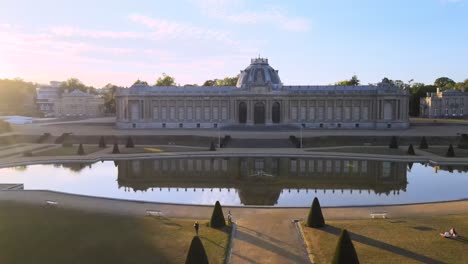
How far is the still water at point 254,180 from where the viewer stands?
27.3 m

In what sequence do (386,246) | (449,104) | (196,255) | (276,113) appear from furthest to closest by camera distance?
(449,104)
(276,113)
(386,246)
(196,255)

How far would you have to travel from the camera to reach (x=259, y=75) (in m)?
89.4

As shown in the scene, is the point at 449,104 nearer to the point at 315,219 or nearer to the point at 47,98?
the point at 315,219

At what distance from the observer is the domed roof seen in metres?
86.7

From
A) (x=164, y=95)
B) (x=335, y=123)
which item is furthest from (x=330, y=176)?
(x=164, y=95)

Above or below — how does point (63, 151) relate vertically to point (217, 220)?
above

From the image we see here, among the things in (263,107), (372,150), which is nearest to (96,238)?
(372,150)

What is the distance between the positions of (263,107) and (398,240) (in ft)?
223

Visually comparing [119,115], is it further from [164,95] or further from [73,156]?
[73,156]

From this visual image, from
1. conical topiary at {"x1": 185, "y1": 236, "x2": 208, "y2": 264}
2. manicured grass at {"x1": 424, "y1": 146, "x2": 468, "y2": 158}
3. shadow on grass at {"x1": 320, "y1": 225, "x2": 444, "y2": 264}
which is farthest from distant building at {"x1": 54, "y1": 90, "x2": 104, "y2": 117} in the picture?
conical topiary at {"x1": 185, "y1": 236, "x2": 208, "y2": 264}

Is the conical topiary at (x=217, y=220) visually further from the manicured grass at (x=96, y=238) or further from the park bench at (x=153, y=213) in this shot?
the park bench at (x=153, y=213)

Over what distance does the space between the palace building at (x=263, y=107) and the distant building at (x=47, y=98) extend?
8265 centimetres

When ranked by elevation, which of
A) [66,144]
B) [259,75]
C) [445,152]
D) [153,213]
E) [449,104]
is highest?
[259,75]

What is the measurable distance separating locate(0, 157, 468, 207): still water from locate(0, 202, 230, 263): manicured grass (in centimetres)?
617
